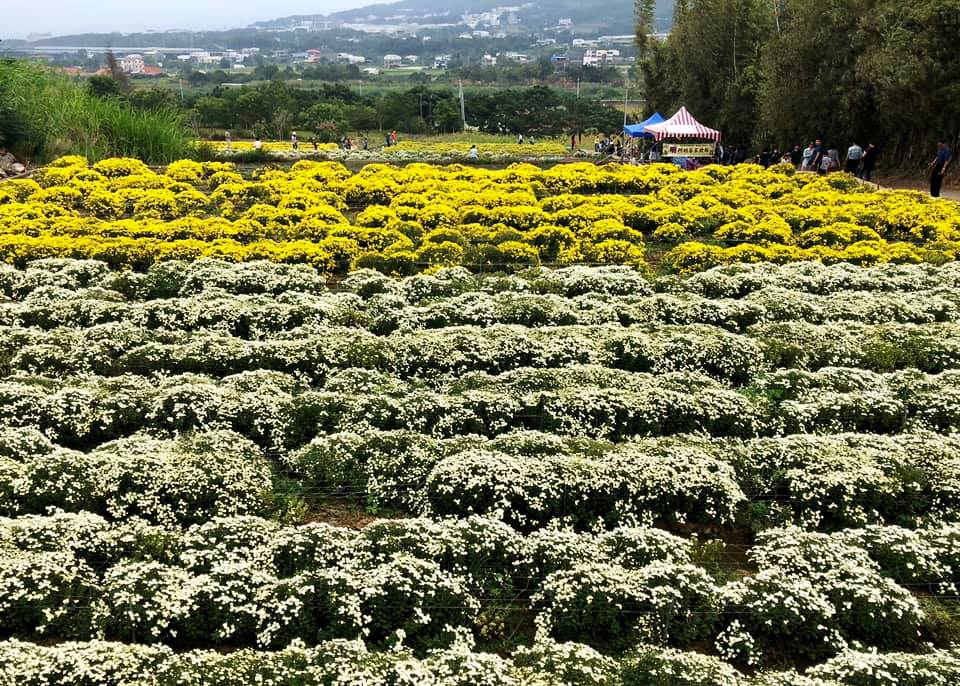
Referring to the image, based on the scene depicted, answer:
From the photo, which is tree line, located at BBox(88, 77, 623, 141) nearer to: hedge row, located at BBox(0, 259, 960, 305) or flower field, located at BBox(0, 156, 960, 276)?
flower field, located at BBox(0, 156, 960, 276)

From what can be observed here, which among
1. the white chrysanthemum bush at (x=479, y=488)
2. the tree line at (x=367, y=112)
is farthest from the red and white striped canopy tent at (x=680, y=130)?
the tree line at (x=367, y=112)

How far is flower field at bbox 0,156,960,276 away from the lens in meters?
16.4

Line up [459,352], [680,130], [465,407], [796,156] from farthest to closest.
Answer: [680,130] → [796,156] → [459,352] → [465,407]

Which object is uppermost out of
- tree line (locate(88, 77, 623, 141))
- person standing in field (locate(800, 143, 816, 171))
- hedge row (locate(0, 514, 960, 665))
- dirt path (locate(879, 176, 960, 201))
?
tree line (locate(88, 77, 623, 141))

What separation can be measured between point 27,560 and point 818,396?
28.6 ft

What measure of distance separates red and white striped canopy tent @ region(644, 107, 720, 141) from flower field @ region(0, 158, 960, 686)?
47.7 feet

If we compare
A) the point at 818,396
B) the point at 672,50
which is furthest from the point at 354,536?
the point at 672,50

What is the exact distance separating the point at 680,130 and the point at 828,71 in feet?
17.6

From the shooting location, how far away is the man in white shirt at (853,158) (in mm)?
26391

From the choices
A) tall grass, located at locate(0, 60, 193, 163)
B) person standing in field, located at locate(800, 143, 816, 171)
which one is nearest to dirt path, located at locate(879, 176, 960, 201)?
person standing in field, located at locate(800, 143, 816, 171)

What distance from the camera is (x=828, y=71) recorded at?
93.1ft

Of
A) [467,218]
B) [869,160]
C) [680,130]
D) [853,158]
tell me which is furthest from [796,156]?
[467,218]

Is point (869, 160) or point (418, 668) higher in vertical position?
point (869, 160)

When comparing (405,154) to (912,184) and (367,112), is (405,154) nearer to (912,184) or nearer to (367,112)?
(912,184)
